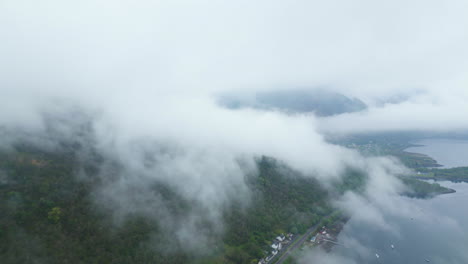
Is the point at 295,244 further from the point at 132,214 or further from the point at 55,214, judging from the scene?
the point at 55,214

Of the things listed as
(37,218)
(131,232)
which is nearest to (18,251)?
(37,218)

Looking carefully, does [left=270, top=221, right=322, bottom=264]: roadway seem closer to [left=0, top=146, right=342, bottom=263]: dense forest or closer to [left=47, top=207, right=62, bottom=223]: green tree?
[left=0, top=146, right=342, bottom=263]: dense forest

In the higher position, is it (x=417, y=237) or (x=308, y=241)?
(x=308, y=241)

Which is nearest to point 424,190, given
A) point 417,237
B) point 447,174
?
point 447,174

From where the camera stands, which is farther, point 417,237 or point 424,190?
point 424,190

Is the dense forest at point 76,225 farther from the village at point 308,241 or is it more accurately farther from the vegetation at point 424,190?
the vegetation at point 424,190

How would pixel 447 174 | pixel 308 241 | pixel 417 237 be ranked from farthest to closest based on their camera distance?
1. pixel 447 174
2. pixel 417 237
3. pixel 308 241

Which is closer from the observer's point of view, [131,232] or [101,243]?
[101,243]

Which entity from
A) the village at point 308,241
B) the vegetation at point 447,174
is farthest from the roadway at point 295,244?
the vegetation at point 447,174

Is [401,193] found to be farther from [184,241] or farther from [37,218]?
[37,218]

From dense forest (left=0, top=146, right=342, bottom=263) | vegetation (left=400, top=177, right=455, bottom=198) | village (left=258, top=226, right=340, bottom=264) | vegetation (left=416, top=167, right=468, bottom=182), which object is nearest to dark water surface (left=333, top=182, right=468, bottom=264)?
village (left=258, top=226, right=340, bottom=264)

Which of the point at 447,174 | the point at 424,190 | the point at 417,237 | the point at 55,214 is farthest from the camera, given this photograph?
the point at 447,174
